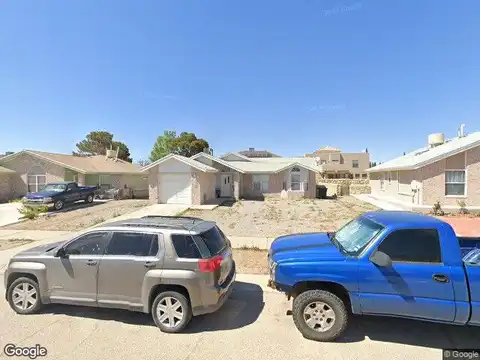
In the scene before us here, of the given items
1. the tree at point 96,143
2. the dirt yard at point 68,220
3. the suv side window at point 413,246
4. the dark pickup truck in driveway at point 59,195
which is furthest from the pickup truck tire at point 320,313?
the tree at point 96,143

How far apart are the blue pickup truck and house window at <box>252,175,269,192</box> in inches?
767

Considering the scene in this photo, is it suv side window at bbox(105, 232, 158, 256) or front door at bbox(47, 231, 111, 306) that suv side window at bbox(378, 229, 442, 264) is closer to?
suv side window at bbox(105, 232, 158, 256)

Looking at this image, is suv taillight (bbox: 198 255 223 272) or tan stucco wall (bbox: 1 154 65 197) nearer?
suv taillight (bbox: 198 255 223 272)

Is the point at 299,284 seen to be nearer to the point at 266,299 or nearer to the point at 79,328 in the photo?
the point at 266,299

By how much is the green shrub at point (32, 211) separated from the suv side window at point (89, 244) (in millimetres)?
12288

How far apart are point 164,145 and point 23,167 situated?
26.4 meters

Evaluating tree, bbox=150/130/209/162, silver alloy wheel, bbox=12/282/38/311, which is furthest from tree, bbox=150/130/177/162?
silver alloy wheel, bbox=12/282/38/311

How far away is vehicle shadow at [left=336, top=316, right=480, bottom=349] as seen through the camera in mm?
3619

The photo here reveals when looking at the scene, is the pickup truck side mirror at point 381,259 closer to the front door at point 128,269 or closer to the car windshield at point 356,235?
the car windshield at point 356,235

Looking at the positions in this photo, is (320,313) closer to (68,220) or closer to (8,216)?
(68,220)

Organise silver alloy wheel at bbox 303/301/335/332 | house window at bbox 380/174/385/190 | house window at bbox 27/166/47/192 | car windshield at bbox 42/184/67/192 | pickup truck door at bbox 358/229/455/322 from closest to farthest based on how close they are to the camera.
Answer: pickup truck door at bbox 358/229/455/322 < silver alloy wheel at bbox 303/301/335/332 < car windshield at bbox 42/184/67/192 < house window at bbox 27/166/47/192 < house window at bbox 380/174/385/190

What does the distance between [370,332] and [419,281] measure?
44.1 inches

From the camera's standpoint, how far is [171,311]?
12.9 ft

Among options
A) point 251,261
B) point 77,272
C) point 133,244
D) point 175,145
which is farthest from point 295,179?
point 175,145
